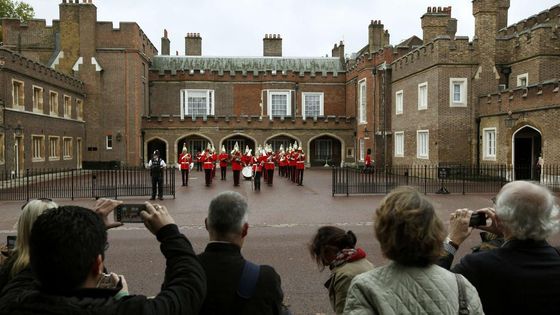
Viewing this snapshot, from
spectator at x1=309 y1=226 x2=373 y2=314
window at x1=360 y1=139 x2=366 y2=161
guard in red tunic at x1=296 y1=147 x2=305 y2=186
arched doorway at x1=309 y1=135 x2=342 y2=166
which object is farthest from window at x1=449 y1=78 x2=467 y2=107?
spectator at x1=309 y1=226 x2=373 y2=314

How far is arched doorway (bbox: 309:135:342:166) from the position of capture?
135ft

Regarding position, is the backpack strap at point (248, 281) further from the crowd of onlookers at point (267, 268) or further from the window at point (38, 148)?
the window at point (38, 148)

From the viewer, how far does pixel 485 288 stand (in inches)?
109

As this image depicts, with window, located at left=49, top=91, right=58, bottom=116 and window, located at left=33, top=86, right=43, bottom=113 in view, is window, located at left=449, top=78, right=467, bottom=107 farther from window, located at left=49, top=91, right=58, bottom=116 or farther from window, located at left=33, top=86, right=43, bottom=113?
window, located at left=49, top=91, right=58, bottom=116

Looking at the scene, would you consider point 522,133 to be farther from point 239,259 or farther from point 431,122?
point 239,259

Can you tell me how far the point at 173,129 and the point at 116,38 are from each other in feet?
24.8

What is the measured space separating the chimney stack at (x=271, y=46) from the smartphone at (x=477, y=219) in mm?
44698

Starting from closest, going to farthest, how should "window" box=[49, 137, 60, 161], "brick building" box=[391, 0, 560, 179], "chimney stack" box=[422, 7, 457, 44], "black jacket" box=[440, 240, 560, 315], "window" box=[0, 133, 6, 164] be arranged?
"black jacket" box=[440, 240, 560, 315]
"window" box=[0, 133, 6, 164]
"brick building" box=[391, 0, 560, 179]
"window" box=[49, 137, 60, 161]
"chimney stack" box=[422, 7, 457, 44]

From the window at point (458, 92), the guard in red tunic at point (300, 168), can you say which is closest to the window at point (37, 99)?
the guard in red tunic at point (300, 168)

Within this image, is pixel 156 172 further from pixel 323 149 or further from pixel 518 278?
pixel 323 149

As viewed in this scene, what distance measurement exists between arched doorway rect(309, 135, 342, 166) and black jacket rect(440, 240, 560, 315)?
38.1m

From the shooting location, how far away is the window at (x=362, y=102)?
120 ft

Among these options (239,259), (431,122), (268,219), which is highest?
(431,122)

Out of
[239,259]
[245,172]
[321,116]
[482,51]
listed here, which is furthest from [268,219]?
[321,116]
